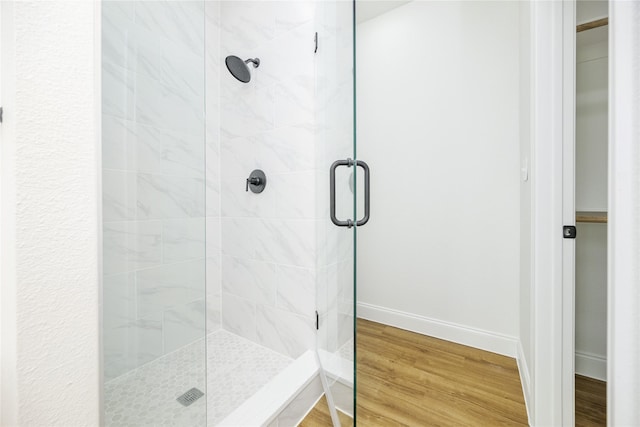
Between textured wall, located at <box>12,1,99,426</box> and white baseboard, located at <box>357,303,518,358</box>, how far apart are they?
68.6 inches

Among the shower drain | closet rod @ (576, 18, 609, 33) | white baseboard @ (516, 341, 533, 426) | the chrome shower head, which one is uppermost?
the chrome shower head

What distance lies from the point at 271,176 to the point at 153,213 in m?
0.84

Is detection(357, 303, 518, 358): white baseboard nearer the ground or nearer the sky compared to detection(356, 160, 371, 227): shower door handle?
A: nearer the ground

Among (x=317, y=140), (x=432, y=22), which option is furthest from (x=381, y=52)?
(x=317, y=140)

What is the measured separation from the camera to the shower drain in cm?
73

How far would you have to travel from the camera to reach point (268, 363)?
1.39 m

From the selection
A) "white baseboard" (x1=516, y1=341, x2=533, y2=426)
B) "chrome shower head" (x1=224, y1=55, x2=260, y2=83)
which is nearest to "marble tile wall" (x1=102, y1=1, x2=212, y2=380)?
"chrome shower head" (x1=224, y1=55, x2=260, y2=83)

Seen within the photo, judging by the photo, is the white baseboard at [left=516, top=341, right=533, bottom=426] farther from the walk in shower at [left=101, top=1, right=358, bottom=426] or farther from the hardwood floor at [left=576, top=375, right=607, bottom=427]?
the walk in shower at [left=101, top=1, right=358, bottom=426]

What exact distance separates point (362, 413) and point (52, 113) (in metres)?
1.38

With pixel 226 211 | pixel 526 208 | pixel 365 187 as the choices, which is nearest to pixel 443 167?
pixel 526 208

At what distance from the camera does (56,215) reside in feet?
1.72

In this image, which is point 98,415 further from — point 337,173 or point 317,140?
point 317,140
